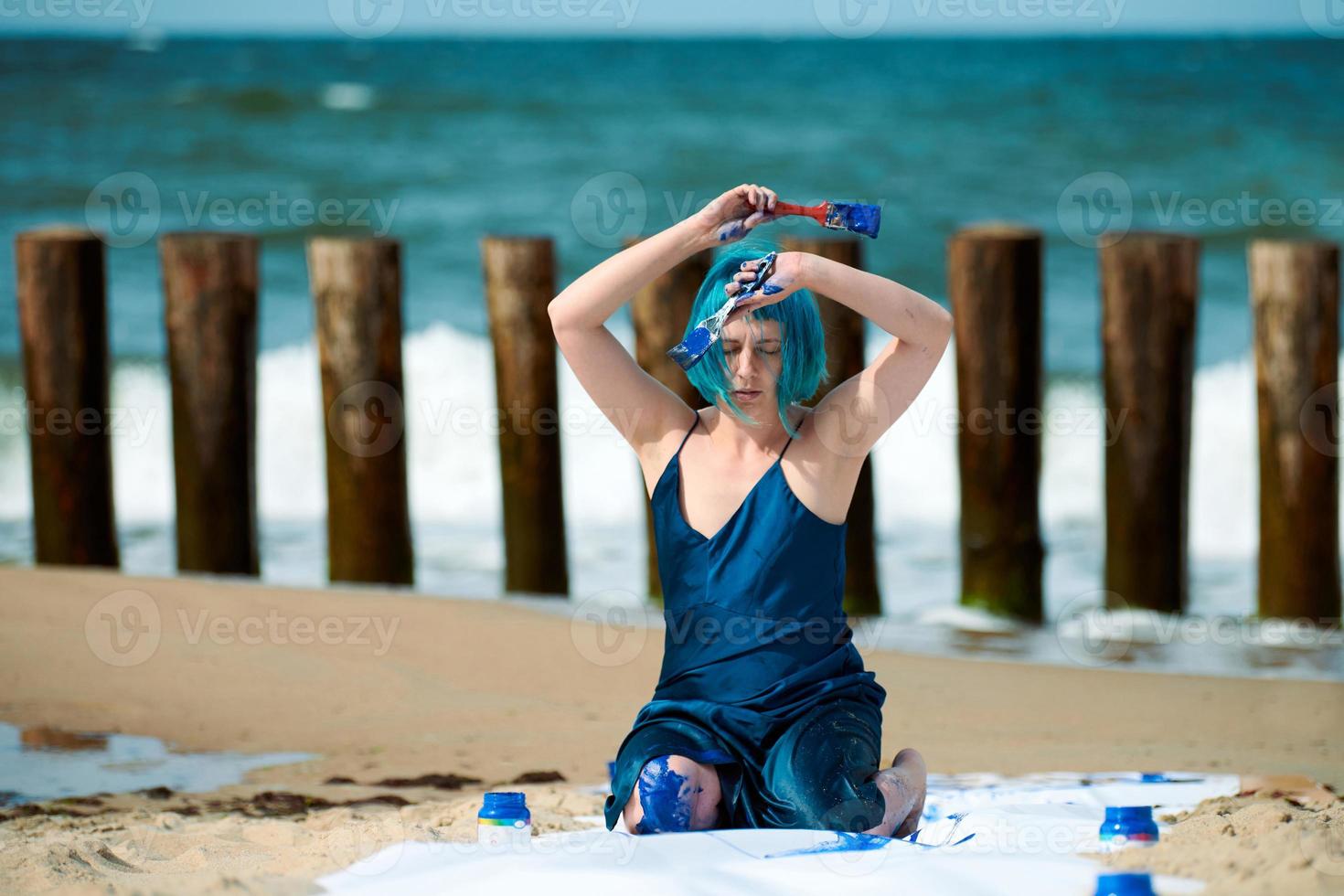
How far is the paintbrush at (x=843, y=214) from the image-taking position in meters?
3.31

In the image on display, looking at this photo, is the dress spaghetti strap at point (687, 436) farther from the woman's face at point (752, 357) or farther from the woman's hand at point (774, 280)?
the woman's hand at point (774, 280)

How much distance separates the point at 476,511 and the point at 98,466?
11.3 feet

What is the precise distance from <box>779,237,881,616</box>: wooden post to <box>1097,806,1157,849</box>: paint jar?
119 inches

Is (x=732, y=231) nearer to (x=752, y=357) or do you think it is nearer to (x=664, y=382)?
(x=752, y=357)

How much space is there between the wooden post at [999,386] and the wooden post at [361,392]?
2263 millimetres

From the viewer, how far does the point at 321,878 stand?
3039mm

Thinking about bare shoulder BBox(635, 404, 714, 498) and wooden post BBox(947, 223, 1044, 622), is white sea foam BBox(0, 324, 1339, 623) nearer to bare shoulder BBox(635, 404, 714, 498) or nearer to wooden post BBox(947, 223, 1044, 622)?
wooden post BBox(947, 223, 1044, 622)

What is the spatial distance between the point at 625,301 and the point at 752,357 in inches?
11.7

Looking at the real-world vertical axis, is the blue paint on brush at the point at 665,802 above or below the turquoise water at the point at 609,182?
below

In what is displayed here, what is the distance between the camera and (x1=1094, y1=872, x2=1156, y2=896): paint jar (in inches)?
110

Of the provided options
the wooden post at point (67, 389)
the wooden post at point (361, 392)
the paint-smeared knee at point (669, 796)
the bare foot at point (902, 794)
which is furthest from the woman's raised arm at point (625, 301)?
the wooden post at point (67, 389)

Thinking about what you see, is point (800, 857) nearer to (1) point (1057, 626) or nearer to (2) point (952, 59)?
(1) point (1057, 626)

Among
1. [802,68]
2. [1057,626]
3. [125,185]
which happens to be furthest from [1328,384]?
[802,68]

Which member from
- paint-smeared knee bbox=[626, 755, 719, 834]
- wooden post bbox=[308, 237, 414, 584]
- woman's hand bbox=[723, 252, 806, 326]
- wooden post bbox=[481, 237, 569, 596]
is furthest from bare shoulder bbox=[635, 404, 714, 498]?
wooden post bbox=[308, 237, 414, 584]
